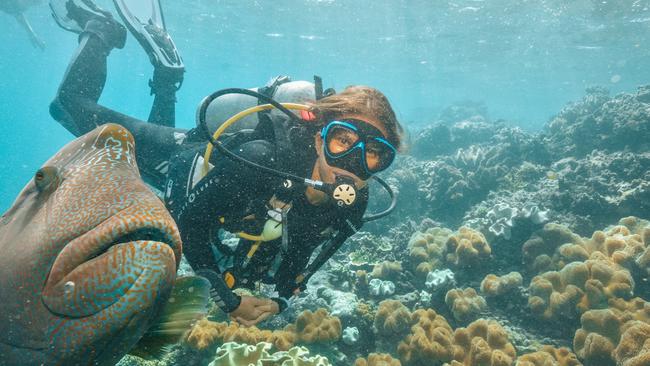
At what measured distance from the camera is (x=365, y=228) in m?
10.8

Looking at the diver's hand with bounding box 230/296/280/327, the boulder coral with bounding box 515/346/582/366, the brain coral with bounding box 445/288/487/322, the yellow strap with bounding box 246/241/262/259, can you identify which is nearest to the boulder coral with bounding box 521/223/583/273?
the brain coral with bounding box 445/288/487/322

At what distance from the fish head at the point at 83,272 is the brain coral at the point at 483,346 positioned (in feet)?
13.5

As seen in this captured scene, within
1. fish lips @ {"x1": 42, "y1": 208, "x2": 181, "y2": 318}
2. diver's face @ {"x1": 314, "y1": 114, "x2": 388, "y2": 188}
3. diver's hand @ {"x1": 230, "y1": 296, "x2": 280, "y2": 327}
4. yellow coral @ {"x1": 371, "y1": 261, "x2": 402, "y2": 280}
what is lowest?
yellow coral @ {"x1": 371, "y1": 261, "x2": 402, "y2": 280}

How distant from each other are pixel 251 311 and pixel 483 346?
2960mm

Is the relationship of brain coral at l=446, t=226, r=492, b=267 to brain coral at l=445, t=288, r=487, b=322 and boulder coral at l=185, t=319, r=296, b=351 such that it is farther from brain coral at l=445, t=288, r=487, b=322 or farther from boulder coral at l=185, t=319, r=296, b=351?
boulder coral at l=185, t=319, r=296, b=351

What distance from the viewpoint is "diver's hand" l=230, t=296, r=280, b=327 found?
3265 mm

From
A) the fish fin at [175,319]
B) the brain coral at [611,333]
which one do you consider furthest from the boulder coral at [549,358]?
the fish fin at [175,319]

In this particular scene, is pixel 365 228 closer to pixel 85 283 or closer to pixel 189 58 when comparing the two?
pixel 85 283

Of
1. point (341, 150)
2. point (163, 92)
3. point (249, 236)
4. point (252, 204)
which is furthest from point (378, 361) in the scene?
point (163, 92)

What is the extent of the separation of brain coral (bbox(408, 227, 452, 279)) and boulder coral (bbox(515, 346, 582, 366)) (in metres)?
2.45

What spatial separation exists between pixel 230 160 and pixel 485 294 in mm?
4982

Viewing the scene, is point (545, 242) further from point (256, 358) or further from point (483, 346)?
point (256, 358)

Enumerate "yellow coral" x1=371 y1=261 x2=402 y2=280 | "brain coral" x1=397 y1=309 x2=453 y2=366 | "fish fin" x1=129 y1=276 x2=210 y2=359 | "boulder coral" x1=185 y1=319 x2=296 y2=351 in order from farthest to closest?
1. "yellow coral" x1=371 y1=261 x2=402 y2=280
2. "brain coral" x1=397 y1=309 x2=453 y2=366
3. "boulder coral" x1=185 y1=319 x2=296 y2=351
4. "fish fin" x1=129 y1=276 x2=210 y2=359

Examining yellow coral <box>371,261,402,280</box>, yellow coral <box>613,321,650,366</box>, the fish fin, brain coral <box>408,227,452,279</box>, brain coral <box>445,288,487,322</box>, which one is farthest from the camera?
yellow coral <box>371,261,402,280</box>
